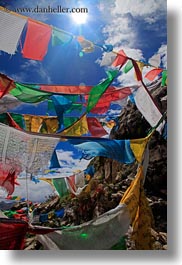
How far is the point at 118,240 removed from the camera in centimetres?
241

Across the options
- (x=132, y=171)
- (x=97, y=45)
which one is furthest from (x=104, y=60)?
(x=132, y=171)

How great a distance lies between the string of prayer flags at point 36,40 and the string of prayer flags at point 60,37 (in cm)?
2

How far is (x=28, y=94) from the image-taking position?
7.89ft

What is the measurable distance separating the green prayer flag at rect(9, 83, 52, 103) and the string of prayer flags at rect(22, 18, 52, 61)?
4.1 inches

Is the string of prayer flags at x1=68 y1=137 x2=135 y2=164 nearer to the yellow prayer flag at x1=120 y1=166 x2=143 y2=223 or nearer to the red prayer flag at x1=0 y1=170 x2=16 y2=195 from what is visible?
the yellow prayer flag at x1=120 y1=166 x2=143 y2=223

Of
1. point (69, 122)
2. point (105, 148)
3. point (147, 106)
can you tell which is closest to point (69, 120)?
point (69, 122)

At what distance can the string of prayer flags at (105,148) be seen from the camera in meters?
2.41

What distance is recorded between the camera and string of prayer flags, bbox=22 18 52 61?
240 centimetres

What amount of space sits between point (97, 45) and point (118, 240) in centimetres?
67

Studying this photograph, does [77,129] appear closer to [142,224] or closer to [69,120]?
[69,120]

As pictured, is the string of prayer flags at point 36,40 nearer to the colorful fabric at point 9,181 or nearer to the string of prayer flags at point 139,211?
the colorful fabric at point 9,181

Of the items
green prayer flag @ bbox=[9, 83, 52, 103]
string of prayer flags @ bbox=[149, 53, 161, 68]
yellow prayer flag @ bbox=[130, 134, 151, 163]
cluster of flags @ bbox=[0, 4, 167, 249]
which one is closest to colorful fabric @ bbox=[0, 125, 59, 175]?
cluster of flags @ bbox=[0, 4, 167, 249]

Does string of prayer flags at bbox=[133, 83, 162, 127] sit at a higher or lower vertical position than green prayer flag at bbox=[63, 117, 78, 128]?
higher

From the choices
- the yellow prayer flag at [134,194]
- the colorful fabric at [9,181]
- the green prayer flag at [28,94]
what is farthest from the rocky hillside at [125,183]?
the green prayer flag at [28,94]
